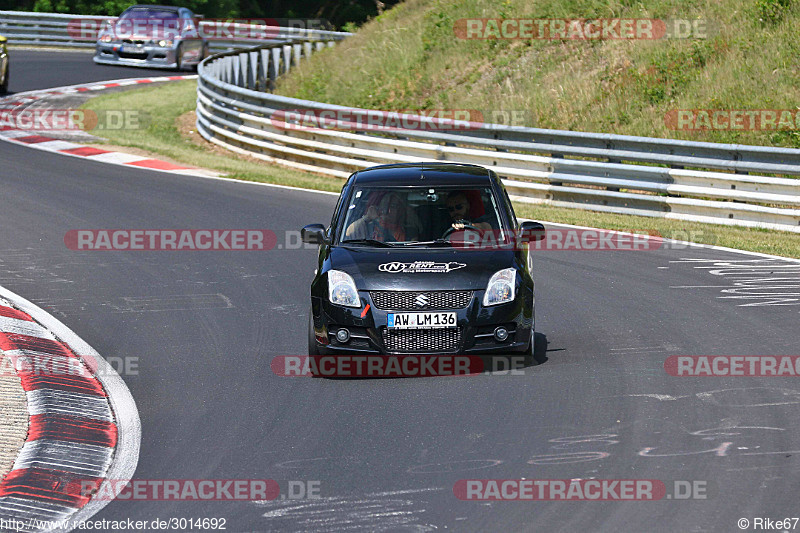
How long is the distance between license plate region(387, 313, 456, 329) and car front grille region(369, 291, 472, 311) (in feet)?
0.18

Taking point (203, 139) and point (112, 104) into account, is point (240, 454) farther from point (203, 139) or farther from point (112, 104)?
point (112, 104)

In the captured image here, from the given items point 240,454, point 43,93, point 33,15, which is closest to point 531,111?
point 43,93

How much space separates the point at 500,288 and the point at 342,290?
1.23 metres

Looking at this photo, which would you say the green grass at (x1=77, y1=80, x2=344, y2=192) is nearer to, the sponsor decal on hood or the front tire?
the front tire

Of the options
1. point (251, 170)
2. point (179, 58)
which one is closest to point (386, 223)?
point (251, 170)

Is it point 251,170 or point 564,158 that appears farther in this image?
point 251,170

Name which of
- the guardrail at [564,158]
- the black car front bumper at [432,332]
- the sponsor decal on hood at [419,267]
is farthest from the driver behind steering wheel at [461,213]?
the guardrail at [564,158]

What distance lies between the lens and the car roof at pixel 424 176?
32.1ft

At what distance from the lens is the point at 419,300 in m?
8.66

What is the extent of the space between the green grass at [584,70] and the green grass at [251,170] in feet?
11.1

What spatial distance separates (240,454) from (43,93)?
24.3 meters

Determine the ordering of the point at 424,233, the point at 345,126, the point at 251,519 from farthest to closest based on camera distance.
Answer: the point at 345,126 < the point at 424,233 < the point at 251,519

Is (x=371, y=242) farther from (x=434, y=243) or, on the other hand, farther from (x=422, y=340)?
(x=422, y=340)

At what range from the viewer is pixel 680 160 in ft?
56.4
